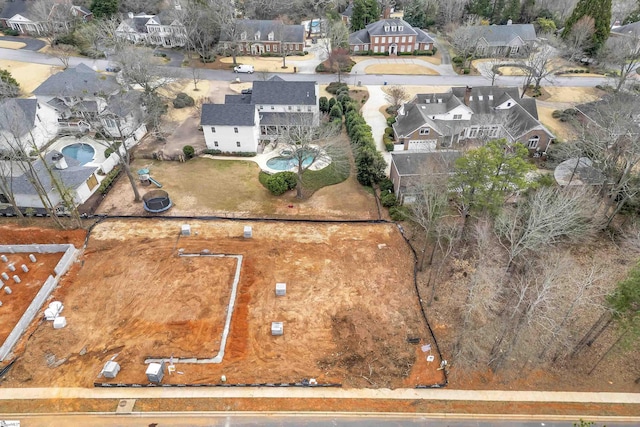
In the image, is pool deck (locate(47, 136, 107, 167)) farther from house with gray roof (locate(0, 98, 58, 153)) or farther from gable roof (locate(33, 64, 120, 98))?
gable roof (locate(33, 64, 120, 98))

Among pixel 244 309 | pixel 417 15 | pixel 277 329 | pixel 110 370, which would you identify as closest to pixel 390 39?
pixel 417 15

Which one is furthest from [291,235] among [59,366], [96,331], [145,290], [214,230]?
[59,366]

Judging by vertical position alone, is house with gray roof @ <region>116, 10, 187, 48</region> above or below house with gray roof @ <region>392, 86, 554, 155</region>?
above

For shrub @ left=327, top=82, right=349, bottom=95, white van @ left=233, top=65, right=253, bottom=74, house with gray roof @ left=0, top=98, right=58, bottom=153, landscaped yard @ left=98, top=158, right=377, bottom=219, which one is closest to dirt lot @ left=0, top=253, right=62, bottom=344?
landscaped yard @ left=98, top=158, right=377, bottom=219

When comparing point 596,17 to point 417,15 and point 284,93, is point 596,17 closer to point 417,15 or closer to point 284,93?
point 417,15

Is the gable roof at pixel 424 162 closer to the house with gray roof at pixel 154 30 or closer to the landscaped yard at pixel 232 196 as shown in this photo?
the landscaped yard at pixel 232 196

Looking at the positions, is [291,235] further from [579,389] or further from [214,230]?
[579,389]
